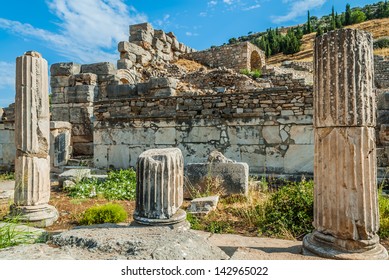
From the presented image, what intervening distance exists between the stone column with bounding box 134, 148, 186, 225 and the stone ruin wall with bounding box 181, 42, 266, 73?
1728cm

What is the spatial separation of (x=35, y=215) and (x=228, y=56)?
1878 cm

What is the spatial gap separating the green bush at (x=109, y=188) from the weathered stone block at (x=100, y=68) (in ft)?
20.6

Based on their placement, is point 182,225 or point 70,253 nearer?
point 70,253

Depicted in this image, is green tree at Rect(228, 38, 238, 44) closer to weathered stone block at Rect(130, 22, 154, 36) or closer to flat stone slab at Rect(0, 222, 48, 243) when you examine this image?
weathered stone block at Rect(130, 22, 154, 36)

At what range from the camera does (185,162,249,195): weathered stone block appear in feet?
21.5

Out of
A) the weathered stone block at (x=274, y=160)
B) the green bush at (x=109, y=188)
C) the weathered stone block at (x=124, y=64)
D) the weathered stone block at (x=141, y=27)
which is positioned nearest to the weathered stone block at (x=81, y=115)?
the weathered stone block at (x=124, y=64)

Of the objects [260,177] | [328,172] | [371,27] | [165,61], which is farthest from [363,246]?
[371,27]

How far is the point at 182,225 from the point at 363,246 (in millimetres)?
2263

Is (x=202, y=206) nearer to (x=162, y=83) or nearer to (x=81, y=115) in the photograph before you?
(x=162, y=83)

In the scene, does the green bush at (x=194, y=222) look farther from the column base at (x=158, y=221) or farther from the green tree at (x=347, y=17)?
the green tree at (x=347, y=17)

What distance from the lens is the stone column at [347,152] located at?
308cm

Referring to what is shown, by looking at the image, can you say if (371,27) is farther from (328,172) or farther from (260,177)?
(328,172)

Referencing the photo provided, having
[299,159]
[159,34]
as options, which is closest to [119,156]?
[299,159]

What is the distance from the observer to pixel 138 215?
14.1 feet
